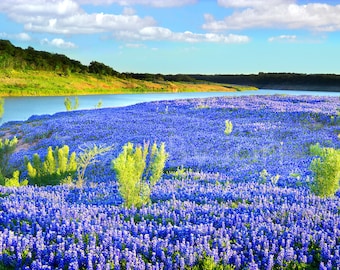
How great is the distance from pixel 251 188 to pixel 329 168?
1.73 meters

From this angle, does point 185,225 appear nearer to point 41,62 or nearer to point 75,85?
point 75,85

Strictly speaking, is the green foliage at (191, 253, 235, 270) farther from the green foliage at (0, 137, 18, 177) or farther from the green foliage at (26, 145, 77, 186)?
the green foliage at (0, 137, 18, 177)

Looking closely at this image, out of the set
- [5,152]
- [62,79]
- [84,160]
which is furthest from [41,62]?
[84,160]

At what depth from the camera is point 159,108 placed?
33.0 metres

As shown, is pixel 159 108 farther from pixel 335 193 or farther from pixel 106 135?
pixel 335 193

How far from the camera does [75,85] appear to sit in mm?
105375

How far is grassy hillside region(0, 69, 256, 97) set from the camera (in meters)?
88.6

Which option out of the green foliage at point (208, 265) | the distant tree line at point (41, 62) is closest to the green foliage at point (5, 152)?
the green foliage at point (208, 265)

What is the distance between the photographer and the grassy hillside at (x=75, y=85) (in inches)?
3487

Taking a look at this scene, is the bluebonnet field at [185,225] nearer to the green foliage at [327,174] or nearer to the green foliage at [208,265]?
the green foliage at [208,265]

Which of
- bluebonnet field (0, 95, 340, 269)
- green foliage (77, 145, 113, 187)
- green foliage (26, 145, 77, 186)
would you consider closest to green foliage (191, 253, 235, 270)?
bluebonnet field (0, 95, 340, 269)

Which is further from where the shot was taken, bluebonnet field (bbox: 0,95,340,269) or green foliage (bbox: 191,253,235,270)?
bluebonnet field (bbox: 0,95,340,269)

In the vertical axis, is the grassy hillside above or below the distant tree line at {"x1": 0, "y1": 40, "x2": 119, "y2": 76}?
below

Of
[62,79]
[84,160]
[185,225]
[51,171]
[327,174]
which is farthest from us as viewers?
[62,79]
